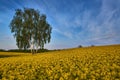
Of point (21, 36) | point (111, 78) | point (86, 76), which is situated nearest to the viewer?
point (111, 78)

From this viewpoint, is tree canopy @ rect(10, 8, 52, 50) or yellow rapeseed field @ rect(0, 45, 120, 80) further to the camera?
tree canopy @ rect(10, 8, 52, 50)

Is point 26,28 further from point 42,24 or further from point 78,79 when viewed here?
point 78,79

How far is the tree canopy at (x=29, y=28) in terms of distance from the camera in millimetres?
56406

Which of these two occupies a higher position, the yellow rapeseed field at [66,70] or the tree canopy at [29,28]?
the tree canopy at [29,28]

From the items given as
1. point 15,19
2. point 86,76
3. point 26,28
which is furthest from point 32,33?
point 86,76

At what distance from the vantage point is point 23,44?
56938mm

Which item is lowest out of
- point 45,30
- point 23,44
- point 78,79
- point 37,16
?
point 78,79

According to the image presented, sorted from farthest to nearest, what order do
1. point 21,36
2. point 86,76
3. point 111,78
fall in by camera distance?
1. point 21,36
2. point 86,76
3. point 111,78

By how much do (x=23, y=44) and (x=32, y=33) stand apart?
13.6 ft

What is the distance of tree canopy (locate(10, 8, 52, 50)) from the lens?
56.4 meters

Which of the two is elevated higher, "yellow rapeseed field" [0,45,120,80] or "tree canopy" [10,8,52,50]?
"tree canopy" [10,8,52,50]

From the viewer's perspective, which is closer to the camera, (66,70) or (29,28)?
(66,70)

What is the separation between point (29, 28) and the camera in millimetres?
57406

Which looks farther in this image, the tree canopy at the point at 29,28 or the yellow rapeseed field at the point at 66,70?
the tree canopy at the point at 29,28
